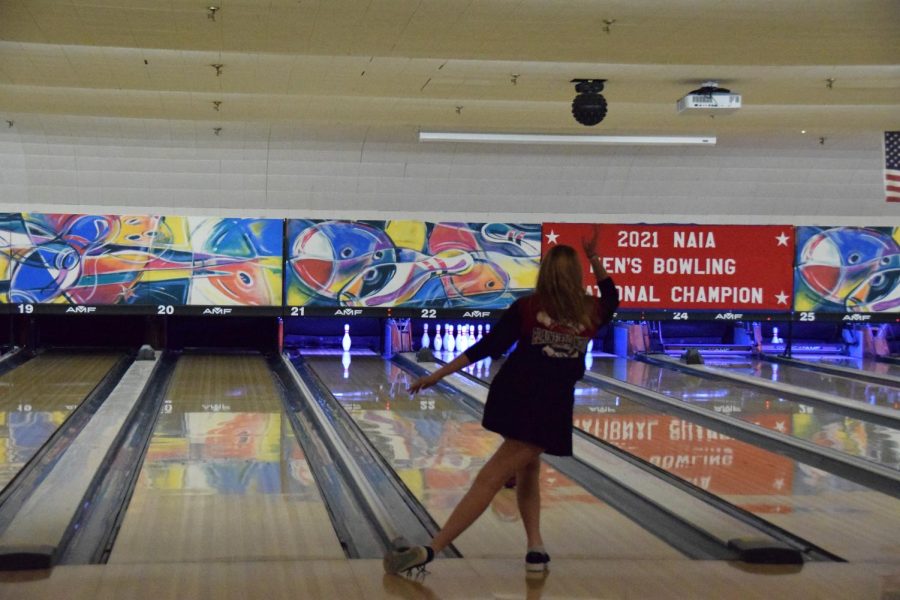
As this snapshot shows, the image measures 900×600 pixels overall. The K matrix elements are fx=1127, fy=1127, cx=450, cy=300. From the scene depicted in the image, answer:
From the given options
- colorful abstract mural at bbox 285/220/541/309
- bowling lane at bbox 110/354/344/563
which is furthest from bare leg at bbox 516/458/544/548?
colorful abstract mural at bbox 285/220/541/309

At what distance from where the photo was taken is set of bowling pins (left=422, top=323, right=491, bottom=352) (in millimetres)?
13828

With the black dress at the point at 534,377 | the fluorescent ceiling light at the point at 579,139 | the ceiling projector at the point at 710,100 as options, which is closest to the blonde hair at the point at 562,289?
the black dress at the point at 534,377

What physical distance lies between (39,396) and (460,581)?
653cm

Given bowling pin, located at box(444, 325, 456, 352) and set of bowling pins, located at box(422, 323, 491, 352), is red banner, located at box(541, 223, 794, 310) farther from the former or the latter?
bowling pin, located at box(444, 325, 456, 352)

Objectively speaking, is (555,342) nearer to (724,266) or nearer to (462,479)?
(462,479)

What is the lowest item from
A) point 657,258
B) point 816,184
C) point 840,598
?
point 840,598

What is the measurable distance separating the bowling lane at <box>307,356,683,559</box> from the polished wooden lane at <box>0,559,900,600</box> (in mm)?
460

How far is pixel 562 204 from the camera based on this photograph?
13.7m

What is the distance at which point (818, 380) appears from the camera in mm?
11484

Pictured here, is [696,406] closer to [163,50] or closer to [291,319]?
[163,50]

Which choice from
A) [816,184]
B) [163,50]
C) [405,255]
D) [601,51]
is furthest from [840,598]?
[816,184]

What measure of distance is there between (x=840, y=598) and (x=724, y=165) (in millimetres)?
10212

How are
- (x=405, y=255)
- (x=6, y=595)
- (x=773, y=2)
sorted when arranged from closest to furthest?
(x=6, y=595) → (x=773, y=2) → (x=405, y=255)

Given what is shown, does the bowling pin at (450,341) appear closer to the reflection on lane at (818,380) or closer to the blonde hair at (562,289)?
the reflection on lane at (818,380)
